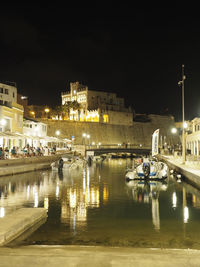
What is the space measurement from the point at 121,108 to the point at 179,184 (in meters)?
91.7

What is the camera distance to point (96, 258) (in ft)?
18.4

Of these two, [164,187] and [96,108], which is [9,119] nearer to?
[164,187]

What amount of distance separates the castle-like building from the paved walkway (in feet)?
317

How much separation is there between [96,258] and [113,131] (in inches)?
3957

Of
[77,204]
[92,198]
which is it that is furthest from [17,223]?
[92,198]

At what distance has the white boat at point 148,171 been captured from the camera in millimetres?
25297

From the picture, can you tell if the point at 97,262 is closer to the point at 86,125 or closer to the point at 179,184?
the point at 179,184

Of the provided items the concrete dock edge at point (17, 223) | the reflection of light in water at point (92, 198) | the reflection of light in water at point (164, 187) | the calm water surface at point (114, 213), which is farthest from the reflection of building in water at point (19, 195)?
the reflection of light in water at point (164, 187)

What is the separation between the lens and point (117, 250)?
6270mm

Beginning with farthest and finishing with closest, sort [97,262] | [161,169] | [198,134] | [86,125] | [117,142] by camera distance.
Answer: [117,142] → [86,125] → [198,134] → [161,169] → [97,262]

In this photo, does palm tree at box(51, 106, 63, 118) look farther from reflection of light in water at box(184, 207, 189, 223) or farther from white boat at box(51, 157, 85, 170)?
reflection of light in water at box(184, 207, 189, 223)

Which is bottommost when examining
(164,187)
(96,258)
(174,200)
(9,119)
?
(174,200)

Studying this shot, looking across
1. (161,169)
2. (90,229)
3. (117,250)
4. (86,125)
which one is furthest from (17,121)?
(86,125)

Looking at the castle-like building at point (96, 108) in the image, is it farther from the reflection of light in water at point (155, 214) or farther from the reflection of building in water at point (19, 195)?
the reflection of light in water at point (155, 214)
